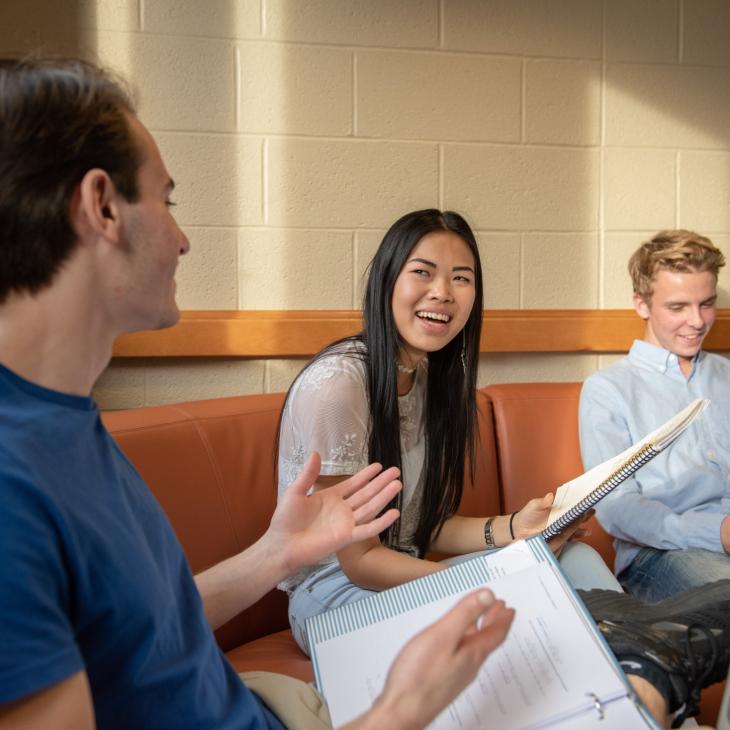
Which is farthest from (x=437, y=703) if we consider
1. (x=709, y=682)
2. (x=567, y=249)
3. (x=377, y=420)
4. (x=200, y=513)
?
(x=567, y=249)

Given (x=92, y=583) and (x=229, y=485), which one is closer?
(x=92, y=583)

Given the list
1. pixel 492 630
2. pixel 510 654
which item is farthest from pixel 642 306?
pixel 492 630

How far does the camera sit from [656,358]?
239cm

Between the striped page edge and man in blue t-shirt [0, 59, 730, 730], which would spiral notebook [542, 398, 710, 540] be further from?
man in blue t-shirt [0, 59, 730, 730]

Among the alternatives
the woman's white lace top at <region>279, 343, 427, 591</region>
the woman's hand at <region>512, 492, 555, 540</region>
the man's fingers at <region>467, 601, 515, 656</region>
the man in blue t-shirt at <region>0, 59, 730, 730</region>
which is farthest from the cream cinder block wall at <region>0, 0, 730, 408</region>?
the man's fingers at <region>467, 601, 515, 656</region>

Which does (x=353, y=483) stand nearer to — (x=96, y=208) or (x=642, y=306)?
(x=96, y=208)

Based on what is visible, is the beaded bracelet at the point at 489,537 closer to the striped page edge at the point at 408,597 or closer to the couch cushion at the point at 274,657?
the couch cushion at the point at 274,657

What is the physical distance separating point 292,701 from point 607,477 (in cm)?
70

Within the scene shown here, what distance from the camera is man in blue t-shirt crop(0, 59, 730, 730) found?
638 millimetres

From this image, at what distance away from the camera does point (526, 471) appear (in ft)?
7.90

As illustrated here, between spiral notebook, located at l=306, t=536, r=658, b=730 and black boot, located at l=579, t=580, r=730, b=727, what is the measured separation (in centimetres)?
13

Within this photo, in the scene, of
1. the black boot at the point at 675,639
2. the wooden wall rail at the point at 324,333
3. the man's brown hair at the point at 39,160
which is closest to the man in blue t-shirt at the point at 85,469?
the man's brown hair at the point at 39,160

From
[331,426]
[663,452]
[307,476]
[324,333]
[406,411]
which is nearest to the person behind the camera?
[307,476]

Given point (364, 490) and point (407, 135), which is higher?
point (407, 135)
